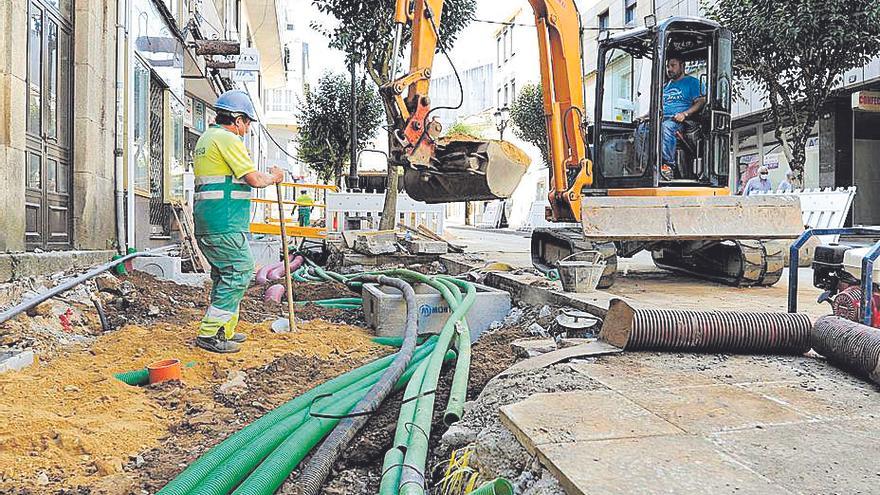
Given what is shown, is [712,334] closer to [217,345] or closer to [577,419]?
[577,419]

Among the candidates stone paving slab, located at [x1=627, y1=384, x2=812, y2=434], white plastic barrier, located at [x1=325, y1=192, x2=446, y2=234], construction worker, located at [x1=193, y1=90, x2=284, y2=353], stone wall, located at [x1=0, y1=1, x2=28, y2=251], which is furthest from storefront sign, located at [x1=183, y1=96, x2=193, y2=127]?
stone paving slab, located at [x1=627, y1=384, x2=812, y2=434]

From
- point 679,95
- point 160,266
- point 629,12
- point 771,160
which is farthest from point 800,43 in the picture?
point 629,12

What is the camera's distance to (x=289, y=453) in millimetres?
2965

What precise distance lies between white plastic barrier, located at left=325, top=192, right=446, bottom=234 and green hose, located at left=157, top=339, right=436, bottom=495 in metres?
10.9

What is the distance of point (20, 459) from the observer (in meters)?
2.92

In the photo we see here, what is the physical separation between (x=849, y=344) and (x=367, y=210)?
1281 cm

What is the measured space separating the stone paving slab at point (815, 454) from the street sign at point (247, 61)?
15794 mm

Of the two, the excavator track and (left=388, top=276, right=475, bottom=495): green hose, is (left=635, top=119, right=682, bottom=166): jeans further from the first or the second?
(left=388, top=276, right=475, bottom=495): green hose

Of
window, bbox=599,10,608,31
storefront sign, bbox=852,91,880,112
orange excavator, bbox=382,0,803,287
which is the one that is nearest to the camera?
orange excavator, bbox=382,0,803,287

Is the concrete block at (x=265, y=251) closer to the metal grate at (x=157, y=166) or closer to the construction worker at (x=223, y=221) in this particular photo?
the metal grate at (x=157, y=166)

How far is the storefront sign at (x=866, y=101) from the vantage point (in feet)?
54.4

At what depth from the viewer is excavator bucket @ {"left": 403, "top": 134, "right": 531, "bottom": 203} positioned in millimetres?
7270

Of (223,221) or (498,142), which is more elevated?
(498,142)

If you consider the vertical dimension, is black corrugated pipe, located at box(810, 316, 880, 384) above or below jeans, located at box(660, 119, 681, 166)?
below
